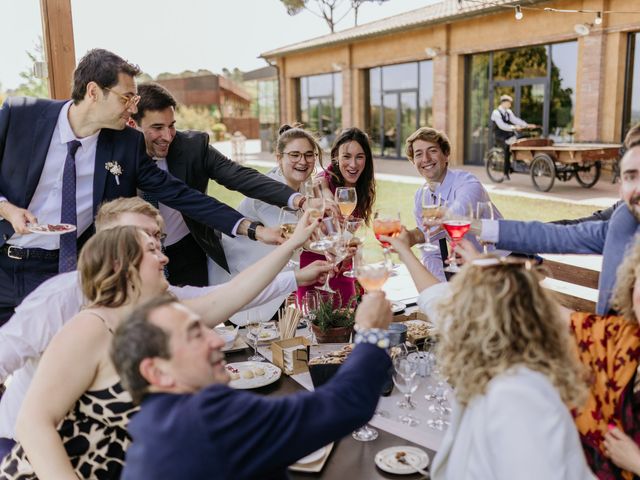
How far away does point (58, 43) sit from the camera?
383 cm

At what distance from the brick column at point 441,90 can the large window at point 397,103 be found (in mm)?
883

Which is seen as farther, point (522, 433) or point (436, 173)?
point (436, 173)

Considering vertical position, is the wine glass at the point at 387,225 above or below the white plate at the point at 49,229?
above

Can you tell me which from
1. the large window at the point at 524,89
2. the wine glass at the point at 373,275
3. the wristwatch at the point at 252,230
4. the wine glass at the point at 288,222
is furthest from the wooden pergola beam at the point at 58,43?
the large window at the point at 524,89

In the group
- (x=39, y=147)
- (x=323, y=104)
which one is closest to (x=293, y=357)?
(x=39, y=147)

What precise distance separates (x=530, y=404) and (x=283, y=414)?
507 millimetres

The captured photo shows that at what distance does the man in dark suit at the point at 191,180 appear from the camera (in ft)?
10.8

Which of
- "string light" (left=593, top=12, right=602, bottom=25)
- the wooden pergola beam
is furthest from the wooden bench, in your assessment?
"string light" (left=593, top=12, right=602, bottom=25)

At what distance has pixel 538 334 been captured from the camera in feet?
4.34

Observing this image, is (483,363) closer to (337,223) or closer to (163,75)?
(337,223)

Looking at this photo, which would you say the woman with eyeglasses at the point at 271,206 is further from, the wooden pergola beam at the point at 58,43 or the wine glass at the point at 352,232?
the wooden pergola beam at the point at 58,43

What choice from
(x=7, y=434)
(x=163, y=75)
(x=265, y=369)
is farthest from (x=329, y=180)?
(x=163, y=75)

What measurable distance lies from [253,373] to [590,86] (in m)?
12.8

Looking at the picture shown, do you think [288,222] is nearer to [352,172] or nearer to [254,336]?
[254,336]
